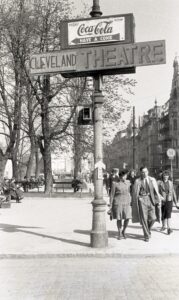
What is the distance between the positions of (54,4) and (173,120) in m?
60.9

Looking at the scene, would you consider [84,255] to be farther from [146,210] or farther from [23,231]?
[23,231]

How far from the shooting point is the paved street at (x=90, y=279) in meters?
6.60

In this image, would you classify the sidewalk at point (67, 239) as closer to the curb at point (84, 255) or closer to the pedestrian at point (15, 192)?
the curb at point (84, 255)

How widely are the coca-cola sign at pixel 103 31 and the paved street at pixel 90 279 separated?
457cm

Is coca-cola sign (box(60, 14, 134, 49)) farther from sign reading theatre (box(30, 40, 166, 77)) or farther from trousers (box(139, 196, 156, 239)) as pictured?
trousers (box(139, 196, 156, 239))

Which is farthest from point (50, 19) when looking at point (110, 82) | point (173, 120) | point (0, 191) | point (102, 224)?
point (173, 120)

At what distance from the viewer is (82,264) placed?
29.6 feet

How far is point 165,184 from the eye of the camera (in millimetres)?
13305

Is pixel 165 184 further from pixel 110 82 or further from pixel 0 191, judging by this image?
pixel 110 82

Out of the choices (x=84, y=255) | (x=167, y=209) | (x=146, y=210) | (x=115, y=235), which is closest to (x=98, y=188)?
(x=84, y=255)

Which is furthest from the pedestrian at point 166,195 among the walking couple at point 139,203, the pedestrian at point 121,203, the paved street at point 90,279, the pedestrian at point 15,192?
the pedestrian at point 15,192

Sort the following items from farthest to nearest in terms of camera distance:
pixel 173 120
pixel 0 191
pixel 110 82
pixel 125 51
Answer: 1. pixel 173 120
2. pixel 110 82
3. pixel 0 191
4. pixel 125 51

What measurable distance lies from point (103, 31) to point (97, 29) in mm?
141

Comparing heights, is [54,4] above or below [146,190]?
above
